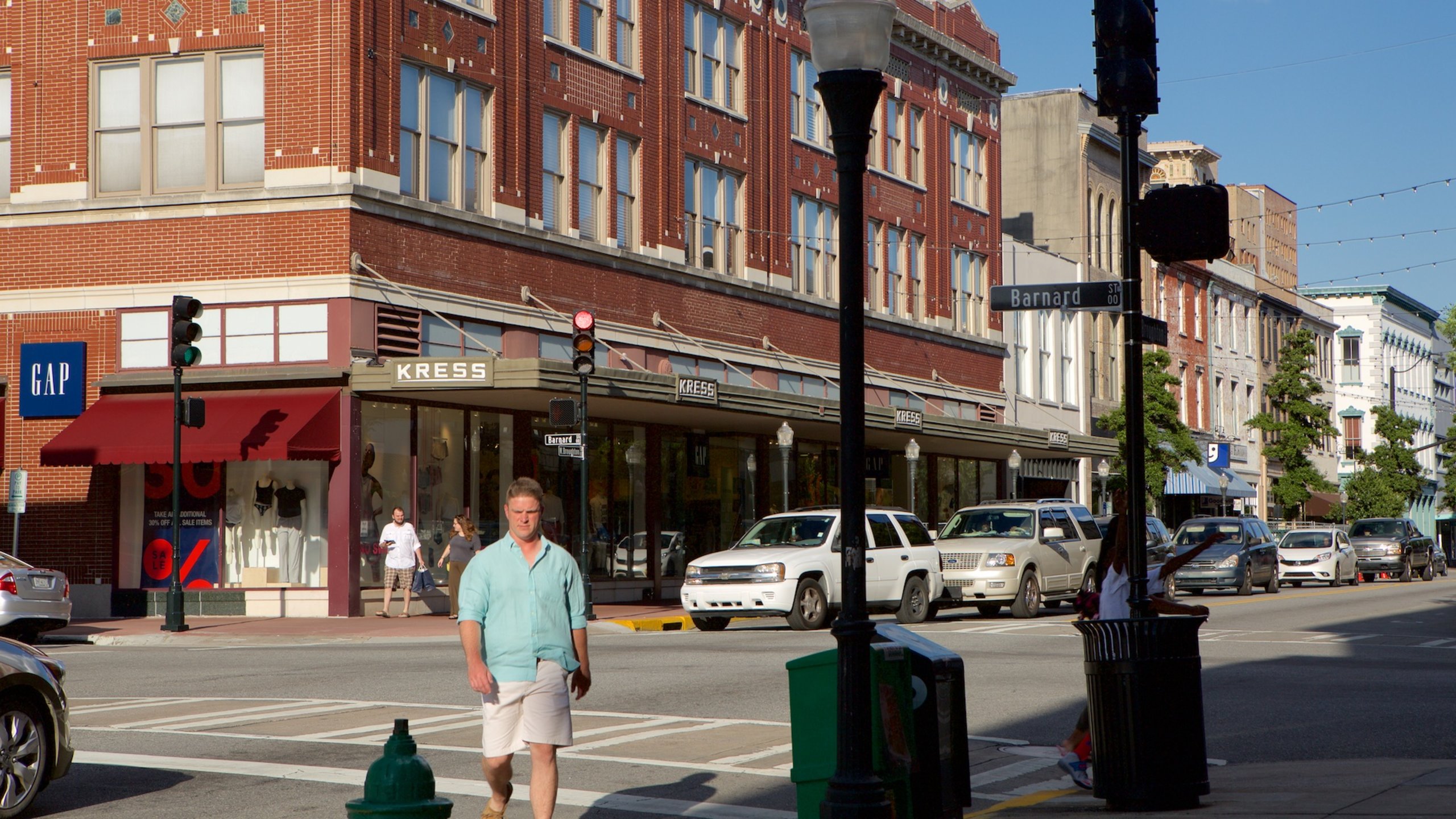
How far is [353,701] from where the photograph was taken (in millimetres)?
14383

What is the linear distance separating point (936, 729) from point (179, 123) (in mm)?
23190

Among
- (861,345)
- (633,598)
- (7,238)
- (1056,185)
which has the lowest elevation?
(633,598)

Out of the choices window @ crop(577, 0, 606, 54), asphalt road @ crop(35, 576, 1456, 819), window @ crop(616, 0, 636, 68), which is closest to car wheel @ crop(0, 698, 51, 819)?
asphalt road @ crop(35, 576, 1456, 819)

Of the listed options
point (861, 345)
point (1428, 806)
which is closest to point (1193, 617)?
point (1428, 806)

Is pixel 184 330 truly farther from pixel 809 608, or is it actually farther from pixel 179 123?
pixel 809 608

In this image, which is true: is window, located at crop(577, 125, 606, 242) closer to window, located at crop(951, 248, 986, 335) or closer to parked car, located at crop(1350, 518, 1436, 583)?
window, located at crop(951, 248, 986, 335)

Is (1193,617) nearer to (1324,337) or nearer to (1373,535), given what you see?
(1373,535)

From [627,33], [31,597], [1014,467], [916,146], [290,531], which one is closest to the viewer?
[31,597]

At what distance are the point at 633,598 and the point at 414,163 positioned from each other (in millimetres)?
9813

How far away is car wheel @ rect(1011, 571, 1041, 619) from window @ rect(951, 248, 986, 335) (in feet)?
69.8

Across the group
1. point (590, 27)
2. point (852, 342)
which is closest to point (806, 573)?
point (590, 27)

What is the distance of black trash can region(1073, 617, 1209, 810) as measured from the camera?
8.44 m

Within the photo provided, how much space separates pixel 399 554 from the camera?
1046 inches

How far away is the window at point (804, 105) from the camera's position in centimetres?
4041
